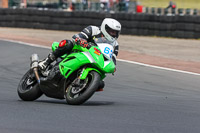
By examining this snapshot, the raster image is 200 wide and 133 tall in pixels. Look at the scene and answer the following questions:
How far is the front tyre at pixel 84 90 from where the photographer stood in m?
6.76

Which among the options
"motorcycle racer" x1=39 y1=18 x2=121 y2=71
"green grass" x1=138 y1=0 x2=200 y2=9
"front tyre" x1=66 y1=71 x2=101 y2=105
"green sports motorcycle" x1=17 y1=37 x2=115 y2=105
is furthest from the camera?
"green grass" x1=138 y1=0 x2=200 y2=9

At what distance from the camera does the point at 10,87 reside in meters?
9.92

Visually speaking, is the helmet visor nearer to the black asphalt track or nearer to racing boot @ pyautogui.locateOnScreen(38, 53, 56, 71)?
racing boot @ pyautogui.locateOnScreen(38, 53, 56, 71)

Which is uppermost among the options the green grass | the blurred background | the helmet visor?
the helmet visor

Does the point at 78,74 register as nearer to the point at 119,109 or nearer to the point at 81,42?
the point at 81,42

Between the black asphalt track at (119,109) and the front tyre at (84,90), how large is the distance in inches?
4.9

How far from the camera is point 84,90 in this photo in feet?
22.6

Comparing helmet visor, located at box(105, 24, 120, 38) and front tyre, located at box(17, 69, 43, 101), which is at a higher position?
helmet visor, located at box(105, 24, 120, 38)

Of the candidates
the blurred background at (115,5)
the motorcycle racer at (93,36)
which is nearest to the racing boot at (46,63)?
the motorcycle racer at (93,36)

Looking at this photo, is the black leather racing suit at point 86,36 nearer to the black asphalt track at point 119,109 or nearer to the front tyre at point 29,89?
the front tyre at point 29,89

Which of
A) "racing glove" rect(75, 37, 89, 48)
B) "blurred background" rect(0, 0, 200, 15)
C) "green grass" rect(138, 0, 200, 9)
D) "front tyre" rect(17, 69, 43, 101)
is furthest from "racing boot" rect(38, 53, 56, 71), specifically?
"green grass" rect(138, 0, 200, 9)

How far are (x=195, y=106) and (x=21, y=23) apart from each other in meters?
20.8

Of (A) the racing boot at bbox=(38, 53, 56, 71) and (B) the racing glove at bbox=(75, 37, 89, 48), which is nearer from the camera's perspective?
(B) the racing glove at bbox=(75, 37, 89, 48)

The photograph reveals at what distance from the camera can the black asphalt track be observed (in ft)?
17.3
